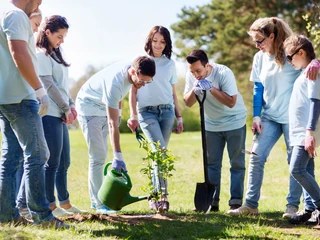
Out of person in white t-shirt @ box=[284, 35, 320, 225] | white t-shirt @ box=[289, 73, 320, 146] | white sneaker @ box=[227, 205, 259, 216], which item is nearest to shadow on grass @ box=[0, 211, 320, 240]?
white sneaker @ box=[227, 205, 259, 216]

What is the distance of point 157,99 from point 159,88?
0.37 feet

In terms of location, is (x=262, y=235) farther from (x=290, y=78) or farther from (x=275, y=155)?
(x=275, y=155)

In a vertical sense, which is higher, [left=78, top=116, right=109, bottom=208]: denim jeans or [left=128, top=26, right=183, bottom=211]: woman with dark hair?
[left=128, top=26, right=183, bottom=211]: woman with dark hair

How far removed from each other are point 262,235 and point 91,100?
2.19 m

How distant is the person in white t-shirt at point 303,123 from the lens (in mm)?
4535

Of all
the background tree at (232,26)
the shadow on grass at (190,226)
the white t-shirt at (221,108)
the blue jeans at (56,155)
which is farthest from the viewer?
the background tree at (232,26)

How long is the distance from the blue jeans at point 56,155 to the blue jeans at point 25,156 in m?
0.67

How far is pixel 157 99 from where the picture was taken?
5.62 metres

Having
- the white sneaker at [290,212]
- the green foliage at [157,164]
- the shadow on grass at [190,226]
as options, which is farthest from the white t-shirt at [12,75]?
the white sneaker at [290,212]

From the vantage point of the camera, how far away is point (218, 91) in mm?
5359

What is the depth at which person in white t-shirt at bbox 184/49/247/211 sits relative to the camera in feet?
17.6

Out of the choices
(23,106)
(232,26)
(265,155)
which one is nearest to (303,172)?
(265,155)

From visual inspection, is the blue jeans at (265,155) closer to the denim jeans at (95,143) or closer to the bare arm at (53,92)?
the denim jeans at (95,143)

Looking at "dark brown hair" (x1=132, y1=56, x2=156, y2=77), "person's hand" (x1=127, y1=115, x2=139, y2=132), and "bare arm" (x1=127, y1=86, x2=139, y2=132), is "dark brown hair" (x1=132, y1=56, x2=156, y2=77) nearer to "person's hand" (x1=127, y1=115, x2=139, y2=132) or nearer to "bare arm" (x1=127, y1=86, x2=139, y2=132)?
"bare arm" (x1=127, y1=86, x2=139, y2=132)
